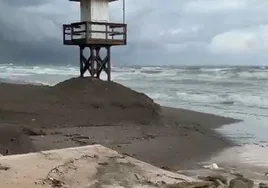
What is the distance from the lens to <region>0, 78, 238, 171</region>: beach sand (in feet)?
38.9

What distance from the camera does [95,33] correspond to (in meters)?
20.4

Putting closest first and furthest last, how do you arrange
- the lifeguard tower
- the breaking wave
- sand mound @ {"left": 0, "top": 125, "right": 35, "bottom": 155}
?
1. sand mound @ {"left": 0, "top": 125, "right": 35, "bottom": 155}
2. the lifeguard tower
3. the breaking wave

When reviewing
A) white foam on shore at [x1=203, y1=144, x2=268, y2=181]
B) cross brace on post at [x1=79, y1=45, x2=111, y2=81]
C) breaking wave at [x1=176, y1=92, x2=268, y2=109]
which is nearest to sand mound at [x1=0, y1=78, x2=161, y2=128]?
cross brace on post at [x1=79, y1=45, x2=111, y2=81]

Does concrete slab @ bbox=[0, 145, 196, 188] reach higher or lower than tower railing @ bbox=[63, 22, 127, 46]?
lower

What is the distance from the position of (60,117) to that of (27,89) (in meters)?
4.67

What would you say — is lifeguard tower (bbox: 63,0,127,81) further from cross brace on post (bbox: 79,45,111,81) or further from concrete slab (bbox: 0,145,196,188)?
concrete slab (bbox: 0,145,196,188)

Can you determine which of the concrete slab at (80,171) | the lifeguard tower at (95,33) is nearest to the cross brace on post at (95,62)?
the lifeguard tower at (95,33)

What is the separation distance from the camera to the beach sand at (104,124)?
467 inches

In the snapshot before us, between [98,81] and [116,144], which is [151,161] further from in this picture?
[98,81]

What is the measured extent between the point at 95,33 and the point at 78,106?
14.5 ft

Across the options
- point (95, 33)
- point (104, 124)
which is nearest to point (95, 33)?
point (95, 33)

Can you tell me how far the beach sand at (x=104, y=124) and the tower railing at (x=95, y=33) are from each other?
203 centimetres

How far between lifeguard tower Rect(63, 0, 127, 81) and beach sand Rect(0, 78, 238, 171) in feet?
7.14

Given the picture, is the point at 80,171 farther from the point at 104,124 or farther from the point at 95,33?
the point at 95,33
